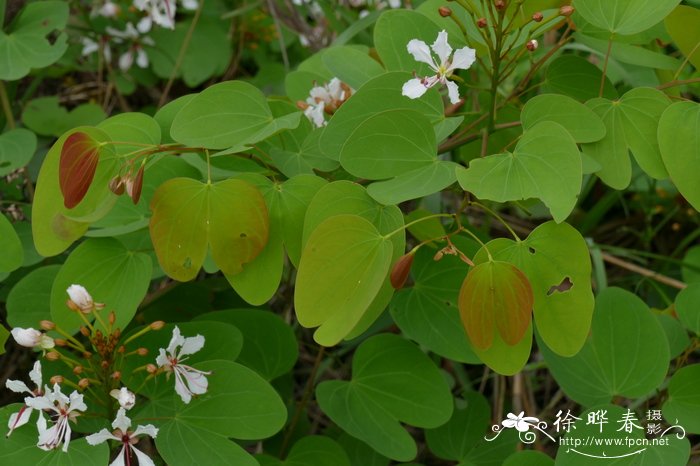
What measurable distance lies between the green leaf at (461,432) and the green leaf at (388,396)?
145 mm

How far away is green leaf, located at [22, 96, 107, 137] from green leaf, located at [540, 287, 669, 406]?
1.21m

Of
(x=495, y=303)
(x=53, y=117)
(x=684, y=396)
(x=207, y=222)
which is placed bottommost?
(x=684, y=396)

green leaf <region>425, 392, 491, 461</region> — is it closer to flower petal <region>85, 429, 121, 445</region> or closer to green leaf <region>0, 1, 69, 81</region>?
flower petal <region>85, 429, 121, 445</region>

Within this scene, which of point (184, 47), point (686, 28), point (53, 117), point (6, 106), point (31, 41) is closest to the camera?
point (686, 28)

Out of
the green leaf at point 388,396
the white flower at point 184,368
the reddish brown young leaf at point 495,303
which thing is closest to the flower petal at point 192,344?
the white flower at point 184,368

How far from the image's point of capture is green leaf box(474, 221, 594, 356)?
1.00 meters

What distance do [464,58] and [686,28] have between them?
40 centimetres

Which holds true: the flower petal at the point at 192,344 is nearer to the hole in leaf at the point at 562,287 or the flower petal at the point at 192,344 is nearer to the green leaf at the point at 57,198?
the green leaf at the point at 57,198

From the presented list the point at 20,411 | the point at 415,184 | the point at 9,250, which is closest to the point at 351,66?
the point at 415,184

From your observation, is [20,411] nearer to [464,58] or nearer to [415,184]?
[415,184]

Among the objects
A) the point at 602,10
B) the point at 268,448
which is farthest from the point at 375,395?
the point at 602,10

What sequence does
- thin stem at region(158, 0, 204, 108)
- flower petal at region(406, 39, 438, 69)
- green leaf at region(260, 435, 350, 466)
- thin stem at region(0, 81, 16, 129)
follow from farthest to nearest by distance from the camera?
thin stem at region(158, 0, 204, 108) → thin stem at region(0, 81, 16, 129) → green leaf at region(260, 435, 350, 466) → flower petal at region(406, 39, 438, 69)

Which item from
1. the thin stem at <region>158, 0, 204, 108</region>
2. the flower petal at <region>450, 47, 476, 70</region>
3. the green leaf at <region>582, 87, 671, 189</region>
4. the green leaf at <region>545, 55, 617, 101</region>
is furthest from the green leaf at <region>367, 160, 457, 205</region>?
the thin stem at <region>158, 0, 204, 108</region>

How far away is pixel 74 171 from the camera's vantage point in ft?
3.43
